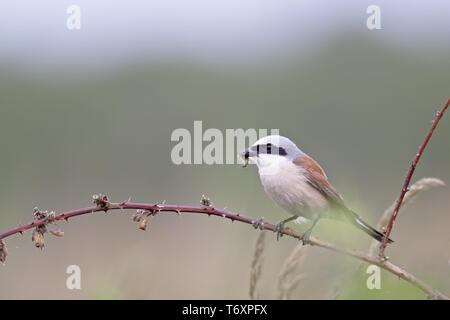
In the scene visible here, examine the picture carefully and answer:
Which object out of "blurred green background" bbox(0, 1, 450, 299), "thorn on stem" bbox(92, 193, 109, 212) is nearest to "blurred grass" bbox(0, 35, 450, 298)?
"blurred green background" bbox(0, 1, 450, 299)

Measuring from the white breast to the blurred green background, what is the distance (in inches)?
7.7

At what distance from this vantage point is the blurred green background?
15.9 feet

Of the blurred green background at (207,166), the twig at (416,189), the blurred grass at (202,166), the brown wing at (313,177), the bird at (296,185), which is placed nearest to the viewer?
the twig at (416,189)

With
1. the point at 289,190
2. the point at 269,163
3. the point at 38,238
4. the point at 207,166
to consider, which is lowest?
the point at 38,238

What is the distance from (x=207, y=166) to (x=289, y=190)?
5.84m

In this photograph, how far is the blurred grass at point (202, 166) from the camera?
5906mm

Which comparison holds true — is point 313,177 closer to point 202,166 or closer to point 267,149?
point 267,149

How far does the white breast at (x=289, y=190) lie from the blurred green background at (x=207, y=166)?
0.20 metres

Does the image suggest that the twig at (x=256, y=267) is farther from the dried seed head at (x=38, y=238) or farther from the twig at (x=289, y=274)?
the dried seed head at (x=38, y=238)

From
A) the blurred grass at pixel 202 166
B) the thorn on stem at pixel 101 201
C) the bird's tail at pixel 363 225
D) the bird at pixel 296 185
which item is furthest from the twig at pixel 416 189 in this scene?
the thorn on stem at pixel 101 201

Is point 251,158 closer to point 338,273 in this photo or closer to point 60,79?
point 338,273

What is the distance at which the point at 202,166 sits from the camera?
30.5ft

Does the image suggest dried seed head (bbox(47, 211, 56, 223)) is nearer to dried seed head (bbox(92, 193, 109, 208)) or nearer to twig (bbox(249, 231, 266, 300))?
dried seed head (bbox(92, 193, 109, 208))

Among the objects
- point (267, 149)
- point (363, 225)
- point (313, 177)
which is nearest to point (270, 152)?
point (267, 149)
